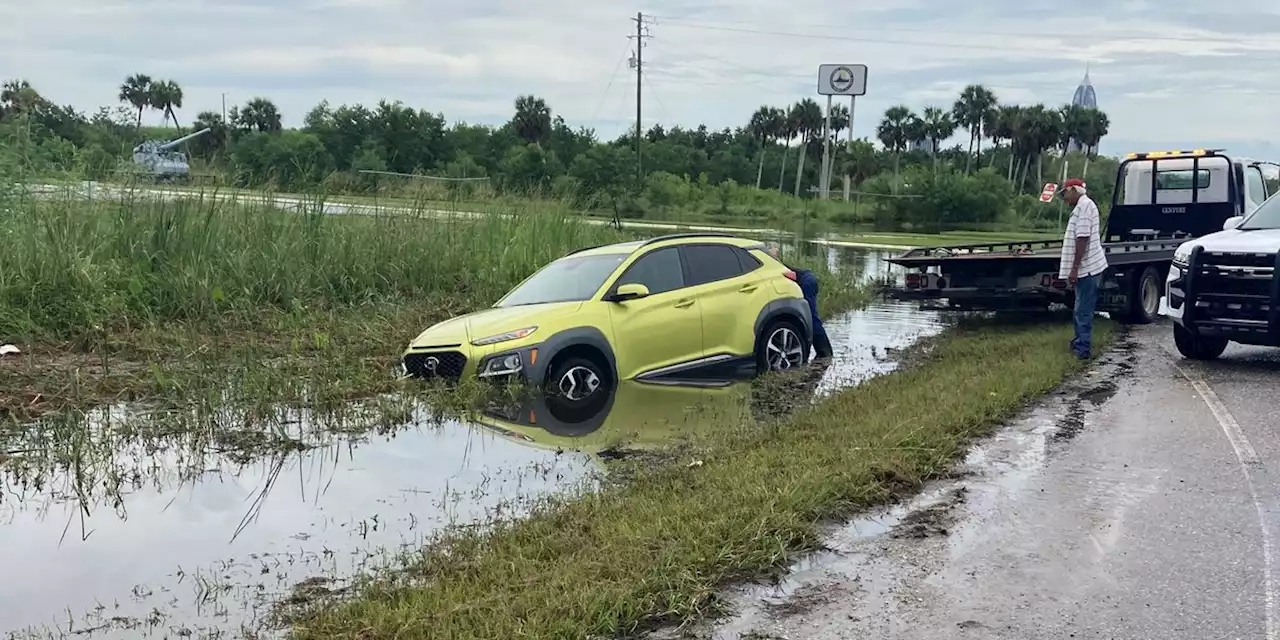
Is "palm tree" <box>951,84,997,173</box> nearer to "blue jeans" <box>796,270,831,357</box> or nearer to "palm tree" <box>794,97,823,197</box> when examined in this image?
"palm tree" <box>794,97,823,197</box>

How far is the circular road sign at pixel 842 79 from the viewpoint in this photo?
73250 mm

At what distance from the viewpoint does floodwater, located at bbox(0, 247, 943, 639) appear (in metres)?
5.12

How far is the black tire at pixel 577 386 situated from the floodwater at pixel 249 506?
0.62ft

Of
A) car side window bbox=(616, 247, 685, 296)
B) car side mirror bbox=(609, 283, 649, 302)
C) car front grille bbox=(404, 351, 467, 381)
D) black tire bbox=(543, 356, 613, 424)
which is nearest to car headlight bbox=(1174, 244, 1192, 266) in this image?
car side window bbox=(616, 247, 685, 296)

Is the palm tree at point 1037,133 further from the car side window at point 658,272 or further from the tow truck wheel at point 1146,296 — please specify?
the car side window at point 658,272

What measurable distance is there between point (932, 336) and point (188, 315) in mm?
9598

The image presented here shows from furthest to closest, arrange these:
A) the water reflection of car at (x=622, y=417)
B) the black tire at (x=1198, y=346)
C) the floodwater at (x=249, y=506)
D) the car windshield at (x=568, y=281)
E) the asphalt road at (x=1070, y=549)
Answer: the black tire at (x=1198, y=346) < the car windshield at (x=568, y=281) < the water reflection of car at (x=622, y=417) < the floodwater at (x=249, y=506) < the asphalt road at (x=1070, y=549)

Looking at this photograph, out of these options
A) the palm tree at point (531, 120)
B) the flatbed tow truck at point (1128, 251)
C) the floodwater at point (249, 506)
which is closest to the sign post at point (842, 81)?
the palm tree at point (531, 120)

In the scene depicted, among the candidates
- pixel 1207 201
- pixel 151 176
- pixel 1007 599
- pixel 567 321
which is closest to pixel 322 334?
pixel 567 321

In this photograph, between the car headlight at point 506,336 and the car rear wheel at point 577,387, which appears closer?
the car rear wheel at point 577,387

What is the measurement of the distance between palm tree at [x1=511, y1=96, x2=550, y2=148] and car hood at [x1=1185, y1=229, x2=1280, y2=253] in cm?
7003

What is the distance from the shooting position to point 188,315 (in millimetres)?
12852

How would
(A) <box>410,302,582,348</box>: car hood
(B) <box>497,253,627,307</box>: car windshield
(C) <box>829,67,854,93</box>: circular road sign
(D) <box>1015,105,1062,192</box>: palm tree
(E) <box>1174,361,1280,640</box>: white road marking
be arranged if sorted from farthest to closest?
(D) <box>1015,105,1062,192</box>: palm tree, (C) <box>829,67,854,93</box>: circular road sign, (B) <box>497,253,627,307</box>: car windshield, (A) <box>410,302,582,348</box>: car hood, (E) <box>1174,361,1280,640</box>: white road marking

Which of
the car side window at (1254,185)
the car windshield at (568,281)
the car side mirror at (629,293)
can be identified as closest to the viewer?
the car side mirror at (629,293)
